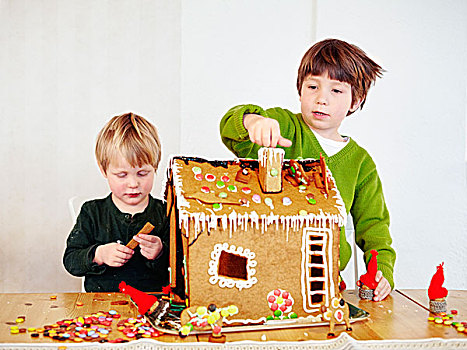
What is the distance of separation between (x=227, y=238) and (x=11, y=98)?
1.85 m

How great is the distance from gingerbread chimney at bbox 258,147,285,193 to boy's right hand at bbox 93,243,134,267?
1.89 feet

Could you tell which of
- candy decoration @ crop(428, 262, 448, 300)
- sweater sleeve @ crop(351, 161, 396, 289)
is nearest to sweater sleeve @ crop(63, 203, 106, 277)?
sweater sleeve @ crop(351, 161, 396, 289)

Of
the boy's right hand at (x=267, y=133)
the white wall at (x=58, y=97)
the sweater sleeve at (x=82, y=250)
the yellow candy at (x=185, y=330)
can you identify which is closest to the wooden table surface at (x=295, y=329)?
the yellow candy at (x=185, y=330)

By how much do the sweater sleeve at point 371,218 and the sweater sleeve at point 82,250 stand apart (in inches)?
30.4

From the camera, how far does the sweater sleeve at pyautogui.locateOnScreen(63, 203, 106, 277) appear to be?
6.00 ft

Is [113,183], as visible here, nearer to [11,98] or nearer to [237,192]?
[237,192]

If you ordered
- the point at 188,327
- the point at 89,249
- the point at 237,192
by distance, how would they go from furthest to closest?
the point at 89,249, the point at 237,192, the point at 188,327

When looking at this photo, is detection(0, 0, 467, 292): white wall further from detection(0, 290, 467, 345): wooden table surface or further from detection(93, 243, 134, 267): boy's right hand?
detection(0, 290, 467, 345): wooden table surface

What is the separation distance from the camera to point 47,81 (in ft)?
9.11

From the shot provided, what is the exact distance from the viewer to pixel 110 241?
196 centimetres

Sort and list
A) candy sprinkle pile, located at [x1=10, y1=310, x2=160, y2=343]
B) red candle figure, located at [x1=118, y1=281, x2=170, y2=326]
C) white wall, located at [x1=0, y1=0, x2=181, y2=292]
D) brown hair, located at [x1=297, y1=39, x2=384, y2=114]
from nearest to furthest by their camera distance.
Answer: candy sprinkle pile, located at [x1=10, y1=310, x2=160, y2=343] < red candle figure, located at [x1=118, y1=281, x2=170, y2=326] < brown hair, located at [x1=297, y1=39, x2=384, y2=114] < white wall, located at [x1=0, y1=0, x2=181, y2=292]

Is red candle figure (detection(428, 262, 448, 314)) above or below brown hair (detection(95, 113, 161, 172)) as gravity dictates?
below

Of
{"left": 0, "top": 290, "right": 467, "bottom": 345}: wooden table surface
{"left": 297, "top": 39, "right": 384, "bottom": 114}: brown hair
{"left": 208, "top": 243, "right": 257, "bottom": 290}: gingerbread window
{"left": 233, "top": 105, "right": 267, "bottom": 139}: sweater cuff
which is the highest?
{"left": 297, "top": 39, "right": 384, "bottom": 114}: brown hair

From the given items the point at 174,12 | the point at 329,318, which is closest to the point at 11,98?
the point at 174,12
